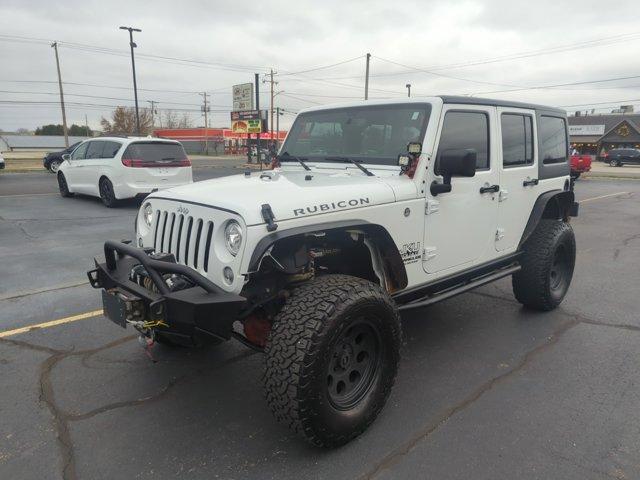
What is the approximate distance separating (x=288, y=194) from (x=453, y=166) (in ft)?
3.80

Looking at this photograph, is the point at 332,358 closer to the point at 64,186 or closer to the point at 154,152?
the point at 154,152

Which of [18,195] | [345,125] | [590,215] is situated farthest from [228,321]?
[18,195]

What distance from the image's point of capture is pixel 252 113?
3816cm

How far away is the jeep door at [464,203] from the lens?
3.45 meters

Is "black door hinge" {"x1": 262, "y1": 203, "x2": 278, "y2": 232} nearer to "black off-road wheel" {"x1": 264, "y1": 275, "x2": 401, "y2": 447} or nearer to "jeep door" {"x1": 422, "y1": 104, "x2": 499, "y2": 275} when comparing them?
"black off-road wheel" {"x1": 264, "y1": 275, "x2": 401, "y2": 447}

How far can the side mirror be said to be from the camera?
312cm

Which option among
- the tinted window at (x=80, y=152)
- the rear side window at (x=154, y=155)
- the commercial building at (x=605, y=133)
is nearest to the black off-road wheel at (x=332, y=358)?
the rear side window at (x=154, y=155)

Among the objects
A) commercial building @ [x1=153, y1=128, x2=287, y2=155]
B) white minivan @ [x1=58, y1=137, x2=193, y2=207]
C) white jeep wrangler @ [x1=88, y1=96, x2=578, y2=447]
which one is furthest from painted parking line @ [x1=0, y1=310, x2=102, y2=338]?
commercial building @ [x1=153, y1=128, x2=287, y2=155]

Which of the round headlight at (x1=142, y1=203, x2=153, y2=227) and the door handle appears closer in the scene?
the round headlight at (x1=142, y1=203, x2=153, y2=227)

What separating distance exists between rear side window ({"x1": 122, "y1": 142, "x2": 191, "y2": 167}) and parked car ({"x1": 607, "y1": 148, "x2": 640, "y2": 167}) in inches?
1760

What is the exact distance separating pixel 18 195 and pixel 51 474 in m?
13.6

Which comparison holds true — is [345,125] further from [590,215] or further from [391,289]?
[590,215]

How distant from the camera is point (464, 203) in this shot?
368 cm

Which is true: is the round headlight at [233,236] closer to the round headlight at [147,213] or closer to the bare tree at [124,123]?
the round headlight at [147,213]
